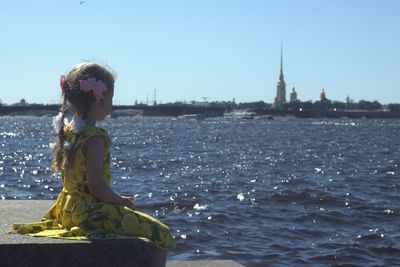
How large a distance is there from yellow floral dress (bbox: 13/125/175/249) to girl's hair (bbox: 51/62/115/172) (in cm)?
4

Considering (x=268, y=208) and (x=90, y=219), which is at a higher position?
(x=90, y=219)

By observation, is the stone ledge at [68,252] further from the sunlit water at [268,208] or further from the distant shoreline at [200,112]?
the distant shoreline at [200,112]

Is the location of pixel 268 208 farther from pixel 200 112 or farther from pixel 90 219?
pixel 200 112

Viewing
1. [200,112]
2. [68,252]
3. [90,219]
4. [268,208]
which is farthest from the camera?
[200,112]

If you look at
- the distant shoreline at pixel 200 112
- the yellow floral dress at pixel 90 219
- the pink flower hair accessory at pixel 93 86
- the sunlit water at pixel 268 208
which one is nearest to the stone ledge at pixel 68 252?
the yellow floral dress at pixel 90 219

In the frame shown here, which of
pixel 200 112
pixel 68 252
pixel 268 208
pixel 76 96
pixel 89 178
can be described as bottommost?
pixel 268 208

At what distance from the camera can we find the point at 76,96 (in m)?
4.18

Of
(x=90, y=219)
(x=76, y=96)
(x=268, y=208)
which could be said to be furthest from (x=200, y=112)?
(x=90, y=219)

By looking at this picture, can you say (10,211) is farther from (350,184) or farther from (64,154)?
(350,184)

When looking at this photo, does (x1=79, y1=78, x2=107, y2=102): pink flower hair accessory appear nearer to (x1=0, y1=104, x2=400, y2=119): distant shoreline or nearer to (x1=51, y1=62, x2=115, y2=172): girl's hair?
(x1=51, y1=62, x2=115, y2=172): girl's hair

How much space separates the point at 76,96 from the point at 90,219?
0.65m

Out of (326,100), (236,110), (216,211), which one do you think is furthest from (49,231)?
(326,100)

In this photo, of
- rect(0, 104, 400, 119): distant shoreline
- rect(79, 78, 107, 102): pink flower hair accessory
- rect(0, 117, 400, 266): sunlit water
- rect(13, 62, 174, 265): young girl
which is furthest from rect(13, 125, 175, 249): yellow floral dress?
rect(0, 104, 400, 119): distant shoreline

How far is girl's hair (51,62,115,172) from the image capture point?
4.14 m
